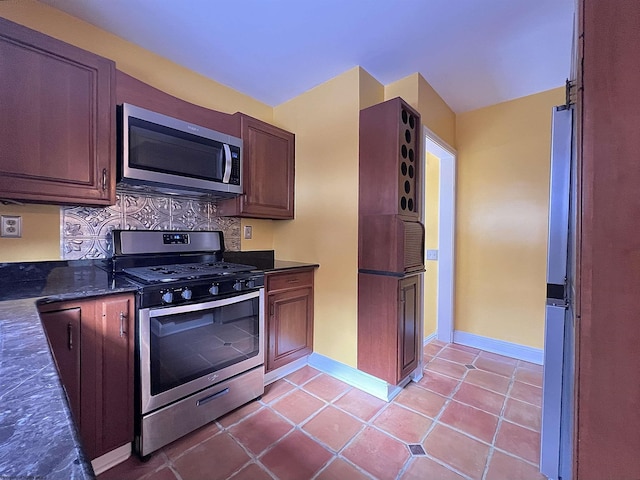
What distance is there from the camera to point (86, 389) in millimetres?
1249

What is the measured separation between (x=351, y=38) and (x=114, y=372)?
95.0 inches

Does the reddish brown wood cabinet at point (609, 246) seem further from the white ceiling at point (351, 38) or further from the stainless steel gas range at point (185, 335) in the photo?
the stainless steel gas range at point (185, 335)

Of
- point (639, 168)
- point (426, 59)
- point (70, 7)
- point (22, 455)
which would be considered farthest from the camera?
point (426, 59)

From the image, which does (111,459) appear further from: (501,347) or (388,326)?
(501,347)

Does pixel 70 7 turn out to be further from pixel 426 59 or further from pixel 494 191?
pixel 494 191

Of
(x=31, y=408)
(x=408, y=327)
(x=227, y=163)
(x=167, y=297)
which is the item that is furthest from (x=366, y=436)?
(x=227, y=163)

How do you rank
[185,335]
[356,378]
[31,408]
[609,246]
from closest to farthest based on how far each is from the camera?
[31,408]
[609,246]
[185,335]
[356,378]

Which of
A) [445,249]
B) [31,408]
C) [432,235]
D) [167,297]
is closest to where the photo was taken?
[31,408]

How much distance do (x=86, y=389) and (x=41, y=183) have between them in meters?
1.02

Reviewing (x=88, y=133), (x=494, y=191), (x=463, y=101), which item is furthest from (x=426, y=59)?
(x=88, y=133)

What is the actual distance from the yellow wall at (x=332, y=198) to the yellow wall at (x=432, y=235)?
1.21m

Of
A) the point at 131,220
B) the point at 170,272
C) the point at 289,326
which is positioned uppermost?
the point at 131,220

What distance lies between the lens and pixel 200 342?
1.61 meters

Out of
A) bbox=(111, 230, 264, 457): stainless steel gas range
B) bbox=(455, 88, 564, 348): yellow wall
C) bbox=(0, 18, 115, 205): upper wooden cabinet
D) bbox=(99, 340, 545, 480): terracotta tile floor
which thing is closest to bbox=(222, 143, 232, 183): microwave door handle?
bbox=(111, 230, 264, 457): stainless steel gas range
